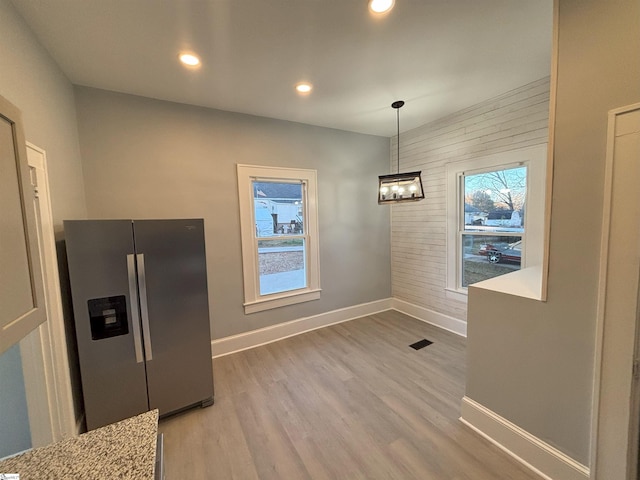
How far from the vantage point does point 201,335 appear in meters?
2.24

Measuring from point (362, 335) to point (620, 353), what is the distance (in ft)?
8.45

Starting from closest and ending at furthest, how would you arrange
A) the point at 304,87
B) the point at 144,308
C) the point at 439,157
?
the point at 144,308 < the point at 304,87 < the point at 439,157

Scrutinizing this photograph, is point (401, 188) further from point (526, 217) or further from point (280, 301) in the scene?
point (280, 301)

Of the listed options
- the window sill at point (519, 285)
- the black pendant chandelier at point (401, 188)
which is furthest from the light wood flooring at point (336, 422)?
Answer: the black pendant chandelier at point (401, 188)

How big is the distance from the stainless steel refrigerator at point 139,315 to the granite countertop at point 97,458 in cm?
110

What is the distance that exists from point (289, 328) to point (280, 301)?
0.43 meters

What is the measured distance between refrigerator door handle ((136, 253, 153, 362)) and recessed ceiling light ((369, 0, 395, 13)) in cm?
237

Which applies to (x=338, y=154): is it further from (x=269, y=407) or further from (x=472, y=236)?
(x=269, y=407)

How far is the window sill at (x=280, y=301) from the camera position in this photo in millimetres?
3275

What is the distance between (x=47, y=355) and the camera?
5.43 feet

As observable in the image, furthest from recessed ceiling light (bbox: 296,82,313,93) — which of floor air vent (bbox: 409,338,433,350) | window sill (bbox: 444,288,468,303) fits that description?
floor air vent (bbox: 409,338,433,350)

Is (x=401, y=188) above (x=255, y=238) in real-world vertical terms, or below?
above

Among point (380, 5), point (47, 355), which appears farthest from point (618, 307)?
point (47, 355)

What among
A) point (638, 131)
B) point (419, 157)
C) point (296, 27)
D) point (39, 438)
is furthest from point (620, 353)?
point (39, 438)
